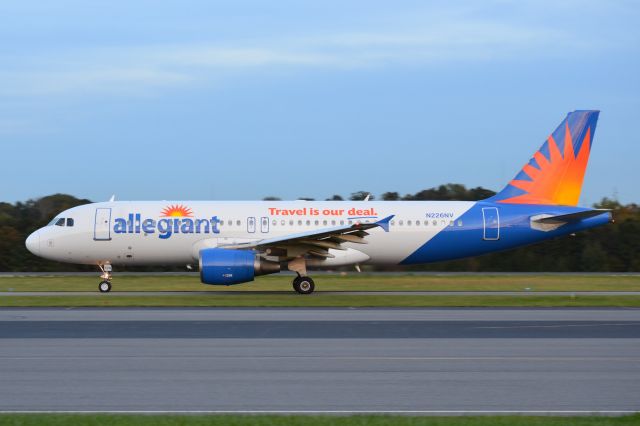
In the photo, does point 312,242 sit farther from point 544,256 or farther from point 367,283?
point 544,256

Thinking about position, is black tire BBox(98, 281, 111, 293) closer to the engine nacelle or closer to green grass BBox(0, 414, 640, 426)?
the engine nacelle

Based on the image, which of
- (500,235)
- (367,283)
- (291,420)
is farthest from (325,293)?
(291,420)

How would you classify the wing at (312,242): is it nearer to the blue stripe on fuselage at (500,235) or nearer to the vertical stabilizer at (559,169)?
the blue stripe on fuselage at (500,235)

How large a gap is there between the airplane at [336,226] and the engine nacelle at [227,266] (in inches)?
38.1

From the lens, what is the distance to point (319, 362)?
13.6 meters

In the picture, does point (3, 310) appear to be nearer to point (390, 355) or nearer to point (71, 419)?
point (390, 355)

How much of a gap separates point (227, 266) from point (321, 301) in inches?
139

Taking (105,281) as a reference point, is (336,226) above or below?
above

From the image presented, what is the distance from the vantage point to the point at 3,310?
22.3 meters

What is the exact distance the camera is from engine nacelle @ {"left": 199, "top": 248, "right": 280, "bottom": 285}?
2722 centimetres

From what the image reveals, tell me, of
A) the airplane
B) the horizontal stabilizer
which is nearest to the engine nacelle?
the airplane

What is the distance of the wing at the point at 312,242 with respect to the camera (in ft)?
91.8

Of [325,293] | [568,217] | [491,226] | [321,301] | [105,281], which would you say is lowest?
[321,301]

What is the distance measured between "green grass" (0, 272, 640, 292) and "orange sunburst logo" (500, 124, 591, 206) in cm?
329
